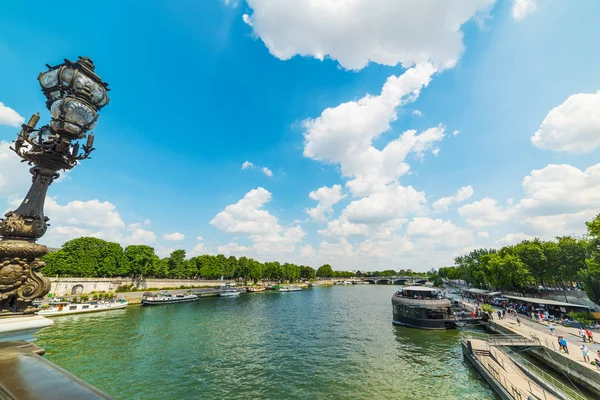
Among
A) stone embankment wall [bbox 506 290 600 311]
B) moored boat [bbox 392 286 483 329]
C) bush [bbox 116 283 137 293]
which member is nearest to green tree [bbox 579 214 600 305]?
stone embankment wall [bbox 506 290 600 311]

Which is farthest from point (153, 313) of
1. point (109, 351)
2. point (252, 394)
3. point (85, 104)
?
point (85, 104)

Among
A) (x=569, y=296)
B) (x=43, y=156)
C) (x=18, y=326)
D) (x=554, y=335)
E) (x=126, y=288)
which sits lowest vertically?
(x=554, y=335)

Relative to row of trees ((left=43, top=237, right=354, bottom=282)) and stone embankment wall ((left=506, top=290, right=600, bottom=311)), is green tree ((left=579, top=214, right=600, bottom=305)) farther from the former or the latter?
row of trees ((left=43, top=237, right=354, bottom=282))

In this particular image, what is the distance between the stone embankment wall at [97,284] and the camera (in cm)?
6688

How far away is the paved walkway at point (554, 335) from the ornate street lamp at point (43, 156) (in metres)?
33.9

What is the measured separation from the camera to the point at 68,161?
6637 millimetres

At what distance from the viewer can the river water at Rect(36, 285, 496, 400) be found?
65.7 ft

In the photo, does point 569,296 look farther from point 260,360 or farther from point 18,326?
point 18,326

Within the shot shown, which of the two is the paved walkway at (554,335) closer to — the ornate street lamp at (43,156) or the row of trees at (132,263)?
the ornate street lamp at (43,156)

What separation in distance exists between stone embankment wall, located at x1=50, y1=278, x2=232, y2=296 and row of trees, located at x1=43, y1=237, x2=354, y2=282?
3753 mm

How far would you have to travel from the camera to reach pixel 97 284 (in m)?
74.5

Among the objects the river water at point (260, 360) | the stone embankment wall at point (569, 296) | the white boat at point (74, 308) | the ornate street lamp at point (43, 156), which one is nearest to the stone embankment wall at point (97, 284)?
the white boat at point (74, 308)

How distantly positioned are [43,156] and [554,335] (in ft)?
157

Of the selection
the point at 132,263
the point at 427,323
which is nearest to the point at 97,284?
the point at 132,263
